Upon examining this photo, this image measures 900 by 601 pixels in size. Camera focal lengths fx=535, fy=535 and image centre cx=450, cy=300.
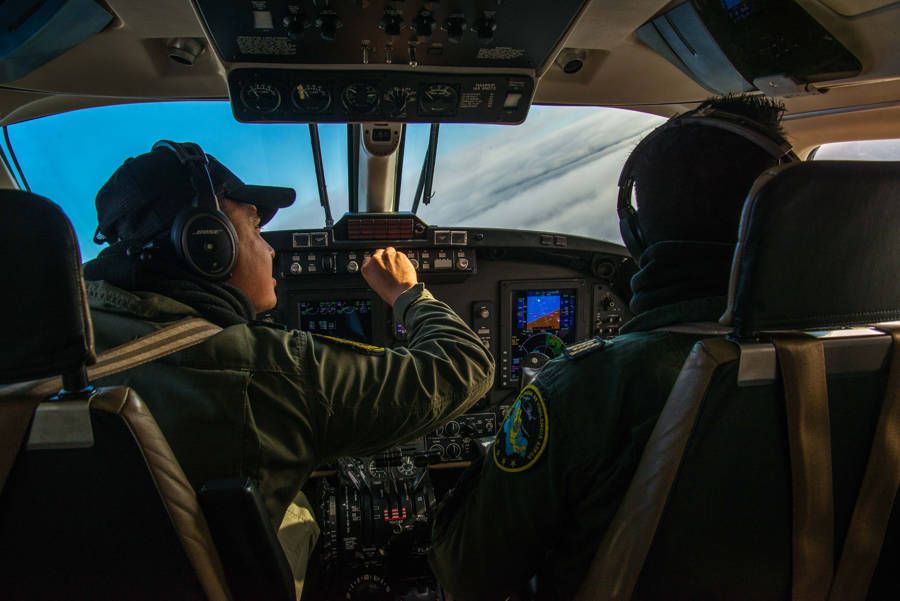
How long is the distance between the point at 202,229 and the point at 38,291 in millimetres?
429

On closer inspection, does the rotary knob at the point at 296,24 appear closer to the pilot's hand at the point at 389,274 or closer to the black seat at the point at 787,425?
the pilot's hand at the point at 389,274

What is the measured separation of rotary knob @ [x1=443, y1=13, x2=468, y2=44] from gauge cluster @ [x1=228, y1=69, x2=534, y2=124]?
19cm

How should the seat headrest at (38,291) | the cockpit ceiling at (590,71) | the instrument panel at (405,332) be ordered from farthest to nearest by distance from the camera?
the instrument panel at (405,332) → the cockpit ceiling at (590,71) → the seat headrest at (38,291)

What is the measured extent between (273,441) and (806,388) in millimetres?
890

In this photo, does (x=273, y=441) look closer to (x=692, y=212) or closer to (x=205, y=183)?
(x=205, y=183)

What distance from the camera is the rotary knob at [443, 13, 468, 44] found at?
135 cm

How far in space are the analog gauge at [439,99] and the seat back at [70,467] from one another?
3.78ft

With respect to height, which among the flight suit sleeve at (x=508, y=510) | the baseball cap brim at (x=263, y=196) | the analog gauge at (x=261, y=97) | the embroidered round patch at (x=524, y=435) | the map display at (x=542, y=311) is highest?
the analog gauge at (x=261, y=97)

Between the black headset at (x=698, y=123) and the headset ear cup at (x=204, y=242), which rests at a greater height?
the black headset at (x=698, y=123)

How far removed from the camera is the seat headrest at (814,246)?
0.73 m

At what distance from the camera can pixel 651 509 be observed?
32.0 inches

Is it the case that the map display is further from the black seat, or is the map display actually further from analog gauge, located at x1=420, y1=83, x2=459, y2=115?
the black seat

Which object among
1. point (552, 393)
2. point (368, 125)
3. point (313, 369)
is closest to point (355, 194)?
point (368, 125)

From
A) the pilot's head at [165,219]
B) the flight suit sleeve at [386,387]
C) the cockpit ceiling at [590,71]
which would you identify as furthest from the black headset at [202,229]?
the cockpit ceiling at [590,71]
